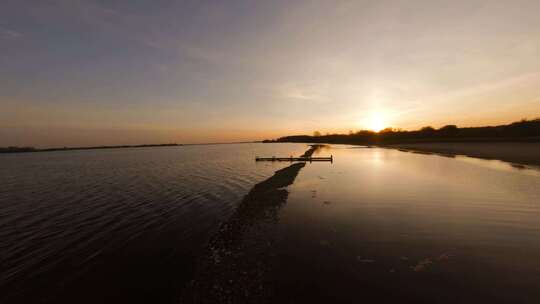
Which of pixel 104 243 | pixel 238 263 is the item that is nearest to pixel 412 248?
pixel 238 263

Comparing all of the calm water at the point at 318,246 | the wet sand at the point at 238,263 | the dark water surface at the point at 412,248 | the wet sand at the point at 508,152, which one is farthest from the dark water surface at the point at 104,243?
the wet sand at the point at 508,152

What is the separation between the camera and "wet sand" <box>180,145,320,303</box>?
797cm

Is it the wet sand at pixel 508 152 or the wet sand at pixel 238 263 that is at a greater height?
the wet sand at pixel 508 152

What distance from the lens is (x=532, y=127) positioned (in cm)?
10050

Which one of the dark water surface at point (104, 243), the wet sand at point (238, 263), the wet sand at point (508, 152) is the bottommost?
the dark water surface at point (104, 243)

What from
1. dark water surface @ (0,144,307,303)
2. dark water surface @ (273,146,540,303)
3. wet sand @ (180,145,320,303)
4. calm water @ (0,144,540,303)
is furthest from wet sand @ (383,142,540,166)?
dark water surface @ (0,144,307,303)

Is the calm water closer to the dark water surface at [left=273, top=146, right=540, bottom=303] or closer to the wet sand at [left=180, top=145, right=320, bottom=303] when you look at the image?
the dark water surface at [left=273, top=146, right=540, bottom=303]

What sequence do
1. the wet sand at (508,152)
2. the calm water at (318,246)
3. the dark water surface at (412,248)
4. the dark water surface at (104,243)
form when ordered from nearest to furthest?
the dark water surface at (412,248) < the calm water at (318,246) < the dark water surface at (104,243) < the wet sand at (508,152)

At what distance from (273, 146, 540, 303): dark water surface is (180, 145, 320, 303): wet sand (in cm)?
63

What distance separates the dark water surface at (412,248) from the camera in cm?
792

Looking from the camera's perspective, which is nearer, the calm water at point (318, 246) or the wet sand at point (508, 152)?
the calm water at point (318, 246)

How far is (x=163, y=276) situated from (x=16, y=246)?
10.3m

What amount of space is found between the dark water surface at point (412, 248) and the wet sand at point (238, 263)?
0.63 m

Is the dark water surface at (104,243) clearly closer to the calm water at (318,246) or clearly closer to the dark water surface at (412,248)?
the calm water at (318,246)
